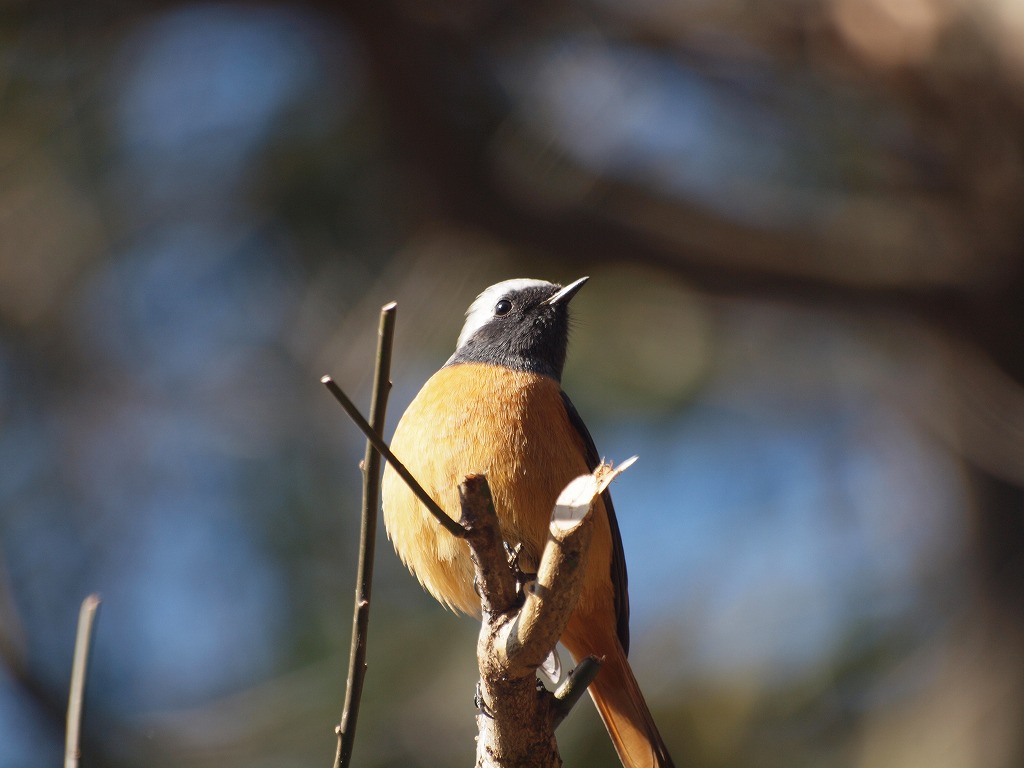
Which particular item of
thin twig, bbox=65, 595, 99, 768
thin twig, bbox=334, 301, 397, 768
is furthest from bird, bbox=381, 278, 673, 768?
thin twig, bbox=65, 595, 99, 768

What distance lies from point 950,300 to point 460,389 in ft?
11.2

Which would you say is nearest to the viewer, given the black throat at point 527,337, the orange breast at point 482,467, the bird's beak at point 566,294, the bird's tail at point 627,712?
the orange breast at point 482,467

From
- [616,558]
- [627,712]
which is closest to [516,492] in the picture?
[616,558]

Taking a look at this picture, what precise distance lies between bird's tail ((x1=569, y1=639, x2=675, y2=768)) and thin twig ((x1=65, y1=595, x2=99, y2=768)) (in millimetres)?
1946

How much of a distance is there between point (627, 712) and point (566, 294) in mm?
1707

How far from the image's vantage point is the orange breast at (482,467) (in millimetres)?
3350

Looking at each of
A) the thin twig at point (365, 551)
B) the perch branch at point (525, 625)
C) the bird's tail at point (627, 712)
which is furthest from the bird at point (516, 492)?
the thin twig at point (365, 551)

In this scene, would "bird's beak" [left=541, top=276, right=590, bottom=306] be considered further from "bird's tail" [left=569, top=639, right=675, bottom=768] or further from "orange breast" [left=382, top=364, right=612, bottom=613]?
"bird's tail" [left=569, top=639, right=675, bottom=768]

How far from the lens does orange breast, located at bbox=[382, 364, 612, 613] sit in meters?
3.35

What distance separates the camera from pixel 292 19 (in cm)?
600

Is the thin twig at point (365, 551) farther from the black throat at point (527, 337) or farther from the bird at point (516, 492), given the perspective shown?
the black throat at point (527, 337)

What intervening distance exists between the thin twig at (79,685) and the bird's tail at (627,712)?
195 centimetres

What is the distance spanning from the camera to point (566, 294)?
4477 mm

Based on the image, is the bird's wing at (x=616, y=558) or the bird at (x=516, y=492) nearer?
the bird at (x=516, y=492)
